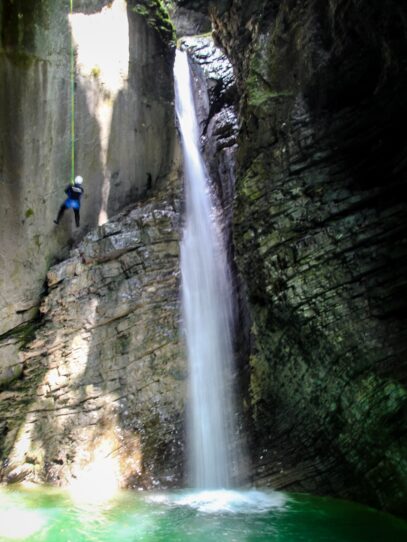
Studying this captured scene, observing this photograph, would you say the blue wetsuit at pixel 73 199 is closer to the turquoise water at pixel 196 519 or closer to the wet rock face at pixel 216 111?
the wet rock face at pixel 216 111

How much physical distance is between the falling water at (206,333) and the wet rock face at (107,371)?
12.1 inches

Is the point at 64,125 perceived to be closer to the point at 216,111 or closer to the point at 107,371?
the point at 216,111

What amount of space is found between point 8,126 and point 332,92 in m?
7.85

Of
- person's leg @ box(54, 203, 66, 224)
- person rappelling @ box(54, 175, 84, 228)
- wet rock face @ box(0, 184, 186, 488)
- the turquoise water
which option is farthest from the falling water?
person's leg @ box(54, 203, 66, 224)

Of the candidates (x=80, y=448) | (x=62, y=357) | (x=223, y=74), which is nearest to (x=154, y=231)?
(x=62, y=357)

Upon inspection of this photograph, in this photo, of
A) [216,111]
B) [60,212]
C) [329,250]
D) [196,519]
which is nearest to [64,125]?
[60,212]

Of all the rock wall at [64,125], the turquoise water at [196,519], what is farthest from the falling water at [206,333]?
the rock wall at [64,125]

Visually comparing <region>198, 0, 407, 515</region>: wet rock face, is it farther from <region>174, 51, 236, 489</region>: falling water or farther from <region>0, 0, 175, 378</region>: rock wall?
<region>0, 0, 175, 378</region>: rock wall

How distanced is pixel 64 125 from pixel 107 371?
656 centimetres

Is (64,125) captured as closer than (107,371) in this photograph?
No

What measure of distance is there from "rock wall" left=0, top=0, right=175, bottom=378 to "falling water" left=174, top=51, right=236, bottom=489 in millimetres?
1608

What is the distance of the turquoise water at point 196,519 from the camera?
645cm

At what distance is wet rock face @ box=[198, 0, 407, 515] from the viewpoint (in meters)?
7.38

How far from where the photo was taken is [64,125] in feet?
40.7
